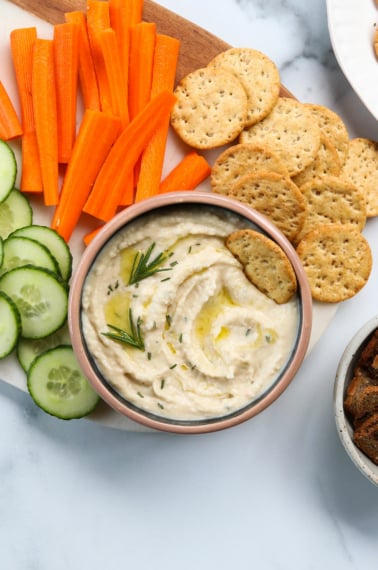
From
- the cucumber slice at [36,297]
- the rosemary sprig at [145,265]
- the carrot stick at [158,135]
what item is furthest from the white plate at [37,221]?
the rosemary sprig at [145,265]

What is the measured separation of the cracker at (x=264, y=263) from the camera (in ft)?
6.62

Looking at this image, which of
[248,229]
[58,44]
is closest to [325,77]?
[248,229]

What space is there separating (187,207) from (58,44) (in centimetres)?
70

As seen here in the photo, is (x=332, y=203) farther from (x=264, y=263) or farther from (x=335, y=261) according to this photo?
(x=264, y=263)

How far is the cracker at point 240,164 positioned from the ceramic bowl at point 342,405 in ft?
1.88

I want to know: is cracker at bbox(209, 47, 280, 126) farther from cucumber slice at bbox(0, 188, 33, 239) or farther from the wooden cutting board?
cucumber slice at bbox(0, 188, 33, 239)

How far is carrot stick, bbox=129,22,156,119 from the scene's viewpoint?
7.33ft

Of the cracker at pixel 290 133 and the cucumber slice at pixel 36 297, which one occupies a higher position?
the cracker at pixel 290 133

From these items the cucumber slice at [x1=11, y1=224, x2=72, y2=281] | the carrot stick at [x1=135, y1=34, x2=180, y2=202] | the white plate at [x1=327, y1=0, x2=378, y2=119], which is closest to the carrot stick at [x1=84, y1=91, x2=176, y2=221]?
the carrot stick at [x1=135, y1=34, x2=180, y2=202]

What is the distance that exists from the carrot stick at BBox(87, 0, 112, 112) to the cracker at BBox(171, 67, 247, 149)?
231 mm

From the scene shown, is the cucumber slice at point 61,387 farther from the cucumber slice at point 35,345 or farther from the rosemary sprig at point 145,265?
the rosemary sprig at point 145,265

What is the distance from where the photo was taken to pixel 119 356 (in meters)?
1.99

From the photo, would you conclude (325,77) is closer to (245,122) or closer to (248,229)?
(245,122)

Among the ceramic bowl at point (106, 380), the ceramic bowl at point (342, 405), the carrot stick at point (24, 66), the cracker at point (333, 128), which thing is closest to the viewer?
the ceramic bowl at point (106, 380)
